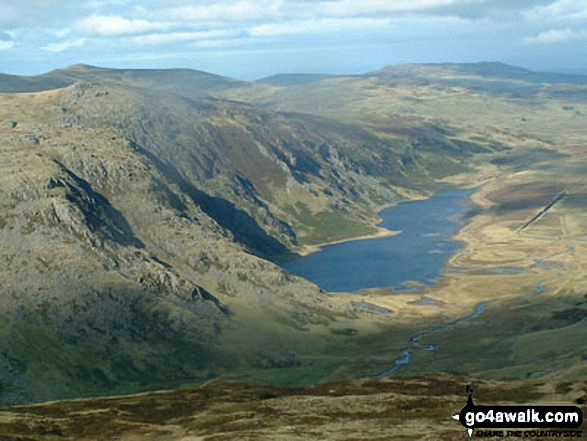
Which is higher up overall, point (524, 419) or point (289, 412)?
point (524, 419)

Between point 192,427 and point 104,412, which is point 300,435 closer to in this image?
point 192,427

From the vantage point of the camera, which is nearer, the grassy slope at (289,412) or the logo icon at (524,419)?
the logo icon at (524,419)

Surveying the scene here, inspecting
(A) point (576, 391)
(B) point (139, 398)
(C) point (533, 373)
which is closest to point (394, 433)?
(A) point (576, 391)

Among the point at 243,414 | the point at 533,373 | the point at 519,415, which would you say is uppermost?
the point at 519,415

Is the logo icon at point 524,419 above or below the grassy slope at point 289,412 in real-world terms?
above

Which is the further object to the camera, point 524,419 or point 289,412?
point 289,412

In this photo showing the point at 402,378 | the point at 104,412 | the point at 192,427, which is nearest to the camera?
the point at 192,427

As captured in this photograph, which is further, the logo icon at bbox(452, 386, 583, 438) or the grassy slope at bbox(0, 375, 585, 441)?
the grassy slope at bbox(0, 375, 585, 441)

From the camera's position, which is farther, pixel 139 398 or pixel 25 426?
Result: pixel 139 398

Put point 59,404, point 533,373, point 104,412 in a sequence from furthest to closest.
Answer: point 533,373 → point 59,404 → point 104,412

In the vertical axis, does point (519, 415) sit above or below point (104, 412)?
above

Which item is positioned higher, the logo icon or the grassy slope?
the logo icon
